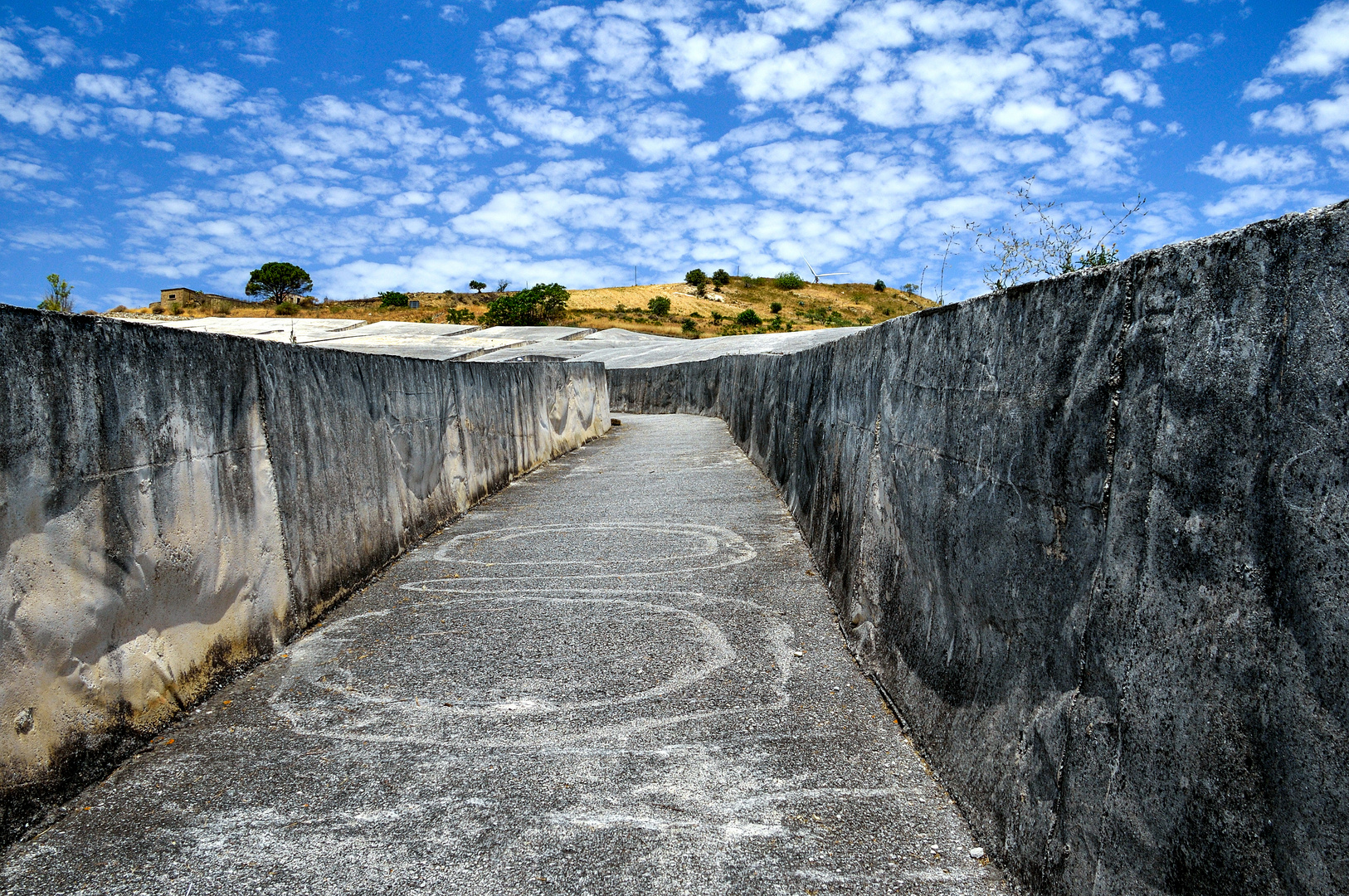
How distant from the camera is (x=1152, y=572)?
2.21 metres

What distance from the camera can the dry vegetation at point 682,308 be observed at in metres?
87.6

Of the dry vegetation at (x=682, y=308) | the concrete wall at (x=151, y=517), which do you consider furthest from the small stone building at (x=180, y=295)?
the concrete wall at (x=151, y=517)

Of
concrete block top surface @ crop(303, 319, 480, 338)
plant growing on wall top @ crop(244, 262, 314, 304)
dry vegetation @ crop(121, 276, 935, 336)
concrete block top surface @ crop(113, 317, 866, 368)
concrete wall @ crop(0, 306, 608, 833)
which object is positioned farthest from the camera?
plant growing on wall top @ crop(244, 262, 314, 304)

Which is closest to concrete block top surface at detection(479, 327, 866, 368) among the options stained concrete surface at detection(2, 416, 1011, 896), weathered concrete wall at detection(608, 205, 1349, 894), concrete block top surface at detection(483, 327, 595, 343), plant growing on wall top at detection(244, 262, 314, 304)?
concrete block top surface at detection(483, 327, 595, 343)

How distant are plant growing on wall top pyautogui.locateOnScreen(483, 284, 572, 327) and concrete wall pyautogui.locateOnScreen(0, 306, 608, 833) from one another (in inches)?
3254

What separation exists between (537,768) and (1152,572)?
2.56m

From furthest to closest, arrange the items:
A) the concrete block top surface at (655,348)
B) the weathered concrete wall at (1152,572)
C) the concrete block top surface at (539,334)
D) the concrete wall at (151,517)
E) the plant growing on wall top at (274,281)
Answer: the plant growing on wall top at (274,281)
the concrete block top surface at (539,334)
the concrete block top surface at (655,348)
the concrete wall at (151,517)
the weathered concrete wall at (1152,572)

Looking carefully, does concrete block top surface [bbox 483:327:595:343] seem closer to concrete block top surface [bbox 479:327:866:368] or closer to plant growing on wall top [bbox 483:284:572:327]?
concrete block top surface [bbox 479:327:866:368]

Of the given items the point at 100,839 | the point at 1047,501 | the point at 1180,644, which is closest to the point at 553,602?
the point at 100,839

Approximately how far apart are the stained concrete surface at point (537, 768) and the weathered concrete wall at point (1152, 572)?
53 centimetres

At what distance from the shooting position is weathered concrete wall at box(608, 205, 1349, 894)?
176 centimetres

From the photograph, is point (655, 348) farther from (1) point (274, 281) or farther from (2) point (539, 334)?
(1) point (274, 281)

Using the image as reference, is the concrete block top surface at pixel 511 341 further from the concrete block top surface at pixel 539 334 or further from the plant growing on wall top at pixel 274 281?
the plant growing on wall top at pixel 274 281

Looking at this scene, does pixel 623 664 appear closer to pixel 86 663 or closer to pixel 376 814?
pixel 376 814
